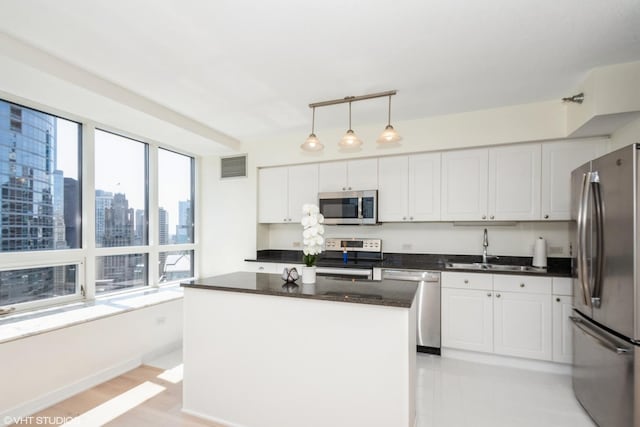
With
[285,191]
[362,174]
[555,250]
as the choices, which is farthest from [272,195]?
[555,250]

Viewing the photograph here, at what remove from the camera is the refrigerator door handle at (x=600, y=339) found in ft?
6.13

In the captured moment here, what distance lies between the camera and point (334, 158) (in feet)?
12.9

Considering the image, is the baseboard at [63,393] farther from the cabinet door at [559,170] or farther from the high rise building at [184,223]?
the cabinet door at [559,170]

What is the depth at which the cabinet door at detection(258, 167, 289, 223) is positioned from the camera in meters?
4.30

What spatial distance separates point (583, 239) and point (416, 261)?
1820 mm

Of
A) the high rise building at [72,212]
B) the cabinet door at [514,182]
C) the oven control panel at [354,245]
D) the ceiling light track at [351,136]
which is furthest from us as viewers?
the oven control panel at [354,245]

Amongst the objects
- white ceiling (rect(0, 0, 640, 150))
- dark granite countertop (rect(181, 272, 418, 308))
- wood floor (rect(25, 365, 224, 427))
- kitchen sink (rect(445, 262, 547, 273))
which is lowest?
wood floor (rect(25, 365, 224, 427))

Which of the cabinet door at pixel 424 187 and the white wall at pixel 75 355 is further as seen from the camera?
the cabinet door at pixel 424 187

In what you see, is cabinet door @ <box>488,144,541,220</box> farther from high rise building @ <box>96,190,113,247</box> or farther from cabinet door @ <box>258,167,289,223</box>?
high rise building @ <box>96,190,113,247</box>

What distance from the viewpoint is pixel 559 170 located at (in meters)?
3.09

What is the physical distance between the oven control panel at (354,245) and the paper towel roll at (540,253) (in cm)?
165

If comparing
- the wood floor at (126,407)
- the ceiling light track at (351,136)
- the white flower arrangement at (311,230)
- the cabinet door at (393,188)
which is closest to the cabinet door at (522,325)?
the cabinet door at (393,188)

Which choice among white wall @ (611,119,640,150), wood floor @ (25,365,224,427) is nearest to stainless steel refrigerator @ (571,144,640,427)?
white wall @ (611,119,640,150)

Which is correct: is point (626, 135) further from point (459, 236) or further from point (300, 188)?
point (300, 188)
